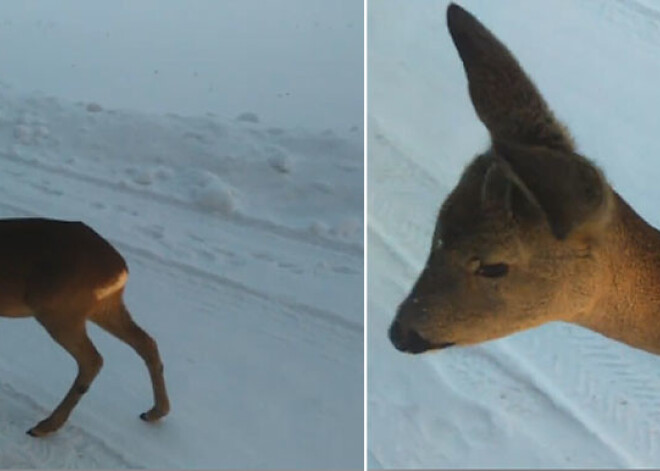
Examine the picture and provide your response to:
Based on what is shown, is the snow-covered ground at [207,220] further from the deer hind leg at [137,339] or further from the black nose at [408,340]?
the black nose at [408,340]

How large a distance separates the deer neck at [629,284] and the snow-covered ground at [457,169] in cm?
38

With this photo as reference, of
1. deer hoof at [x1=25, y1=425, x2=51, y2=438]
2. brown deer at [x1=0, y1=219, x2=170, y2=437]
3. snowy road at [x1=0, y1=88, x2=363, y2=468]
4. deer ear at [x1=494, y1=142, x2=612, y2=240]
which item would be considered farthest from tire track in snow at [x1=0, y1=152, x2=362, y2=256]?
deer ear at [x1=494, y1=142, x2=612, y2=240]

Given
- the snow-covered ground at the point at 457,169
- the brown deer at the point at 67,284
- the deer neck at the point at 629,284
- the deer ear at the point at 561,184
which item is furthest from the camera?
the snow-covered ground at the point at 457,169

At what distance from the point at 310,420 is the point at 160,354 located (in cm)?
19

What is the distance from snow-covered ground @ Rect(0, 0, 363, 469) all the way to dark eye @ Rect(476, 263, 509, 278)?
381 millimetres

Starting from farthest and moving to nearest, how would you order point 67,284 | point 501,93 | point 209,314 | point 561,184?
1. point 209,314
2. point 67,284
3. point 501,93
4. point 561,184

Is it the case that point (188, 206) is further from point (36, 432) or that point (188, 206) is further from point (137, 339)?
point (36, 432)

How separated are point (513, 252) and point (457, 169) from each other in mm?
434

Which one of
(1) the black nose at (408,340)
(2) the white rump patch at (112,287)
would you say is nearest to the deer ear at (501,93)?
(1) the black nose at (408,340)

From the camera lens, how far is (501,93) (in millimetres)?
788

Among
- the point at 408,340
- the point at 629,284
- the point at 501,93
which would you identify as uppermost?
the point at 501,93

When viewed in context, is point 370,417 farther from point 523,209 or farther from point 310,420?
point 523,209

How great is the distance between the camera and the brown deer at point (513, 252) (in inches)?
29.5

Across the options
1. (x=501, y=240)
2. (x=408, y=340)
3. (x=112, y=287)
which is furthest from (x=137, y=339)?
(x=501, y=240)
